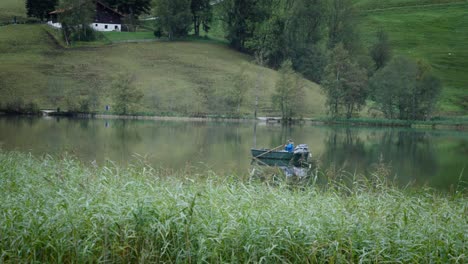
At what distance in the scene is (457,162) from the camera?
38000mm

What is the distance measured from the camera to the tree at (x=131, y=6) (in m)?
108

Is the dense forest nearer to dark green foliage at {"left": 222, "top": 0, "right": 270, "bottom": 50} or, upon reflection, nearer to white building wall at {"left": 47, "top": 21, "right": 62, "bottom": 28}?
dark green foliage at {"left": 222, "top": 0, "right": 270, "bottom": 50}

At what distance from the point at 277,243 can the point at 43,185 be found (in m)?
6.18

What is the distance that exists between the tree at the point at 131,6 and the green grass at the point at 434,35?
51.5 meters

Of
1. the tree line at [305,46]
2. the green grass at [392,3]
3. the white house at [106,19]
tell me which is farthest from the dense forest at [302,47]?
the green grass at [392,3]

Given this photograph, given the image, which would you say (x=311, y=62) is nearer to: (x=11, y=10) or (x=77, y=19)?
(x=77, y=19)

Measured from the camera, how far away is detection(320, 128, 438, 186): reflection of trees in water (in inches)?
1204

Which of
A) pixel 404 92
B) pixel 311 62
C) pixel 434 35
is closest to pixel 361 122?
pixel 404 92

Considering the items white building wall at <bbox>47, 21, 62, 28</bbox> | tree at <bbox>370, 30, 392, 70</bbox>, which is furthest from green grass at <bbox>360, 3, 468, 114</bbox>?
white building wall at <bbox>47, 21, 62, 28</bbox>

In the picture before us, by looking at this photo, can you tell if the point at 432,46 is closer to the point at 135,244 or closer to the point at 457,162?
the point at 457,162

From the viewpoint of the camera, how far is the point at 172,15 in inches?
3782

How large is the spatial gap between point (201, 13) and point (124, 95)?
127 feet

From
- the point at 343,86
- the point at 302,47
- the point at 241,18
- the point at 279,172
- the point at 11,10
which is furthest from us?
the point at 11,10

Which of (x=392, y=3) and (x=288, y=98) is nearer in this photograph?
(x=288, y=98)
